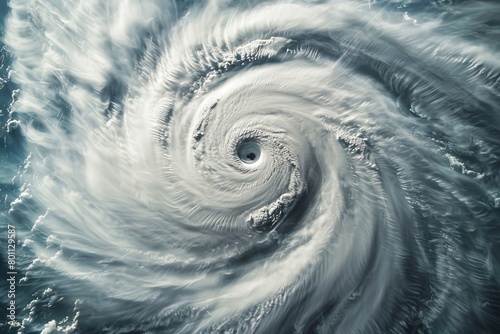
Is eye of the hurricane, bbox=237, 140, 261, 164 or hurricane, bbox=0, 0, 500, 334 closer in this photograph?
hurricane, bbox=0, 0, 500, 334

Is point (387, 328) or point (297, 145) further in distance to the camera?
point (297, 145)

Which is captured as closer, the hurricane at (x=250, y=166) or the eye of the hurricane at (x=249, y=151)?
the hurricane at (x=250, y=166)

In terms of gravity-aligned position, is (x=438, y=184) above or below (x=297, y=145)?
above

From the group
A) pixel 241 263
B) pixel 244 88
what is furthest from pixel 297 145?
pixel 241 263

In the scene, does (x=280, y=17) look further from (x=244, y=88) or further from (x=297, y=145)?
(x=297, y=145)
